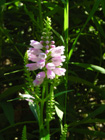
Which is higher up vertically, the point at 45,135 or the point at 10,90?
the point at 10,90

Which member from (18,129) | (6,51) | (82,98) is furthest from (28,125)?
(6,51)

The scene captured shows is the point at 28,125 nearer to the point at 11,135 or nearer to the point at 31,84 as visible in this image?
the point at 11,135

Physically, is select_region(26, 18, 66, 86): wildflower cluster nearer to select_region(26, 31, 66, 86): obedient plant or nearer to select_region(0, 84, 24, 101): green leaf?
select_region(26, 31, 66, 86): obedient plant

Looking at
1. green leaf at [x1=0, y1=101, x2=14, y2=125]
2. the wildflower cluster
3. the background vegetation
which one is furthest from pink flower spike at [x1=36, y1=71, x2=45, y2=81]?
the background vegetation

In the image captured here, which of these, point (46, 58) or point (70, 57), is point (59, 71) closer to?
point (46, 58)

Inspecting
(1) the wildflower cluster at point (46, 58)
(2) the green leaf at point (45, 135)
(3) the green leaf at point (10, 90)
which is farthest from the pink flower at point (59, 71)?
(3) the green leaf at point (10, 90)

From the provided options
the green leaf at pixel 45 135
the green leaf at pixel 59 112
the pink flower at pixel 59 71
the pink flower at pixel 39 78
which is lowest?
the green leaf at pixel 45 135

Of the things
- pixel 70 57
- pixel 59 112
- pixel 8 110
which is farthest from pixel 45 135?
pixel 70 57

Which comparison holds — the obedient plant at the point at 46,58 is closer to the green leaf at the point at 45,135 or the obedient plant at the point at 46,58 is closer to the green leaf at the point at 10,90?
the green leaf at the point at 45,135

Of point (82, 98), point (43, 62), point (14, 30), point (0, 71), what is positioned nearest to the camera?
point (43, 62)

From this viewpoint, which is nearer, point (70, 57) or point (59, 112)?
point (59, 112)

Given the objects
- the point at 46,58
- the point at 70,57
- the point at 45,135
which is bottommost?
the point at 45,135
